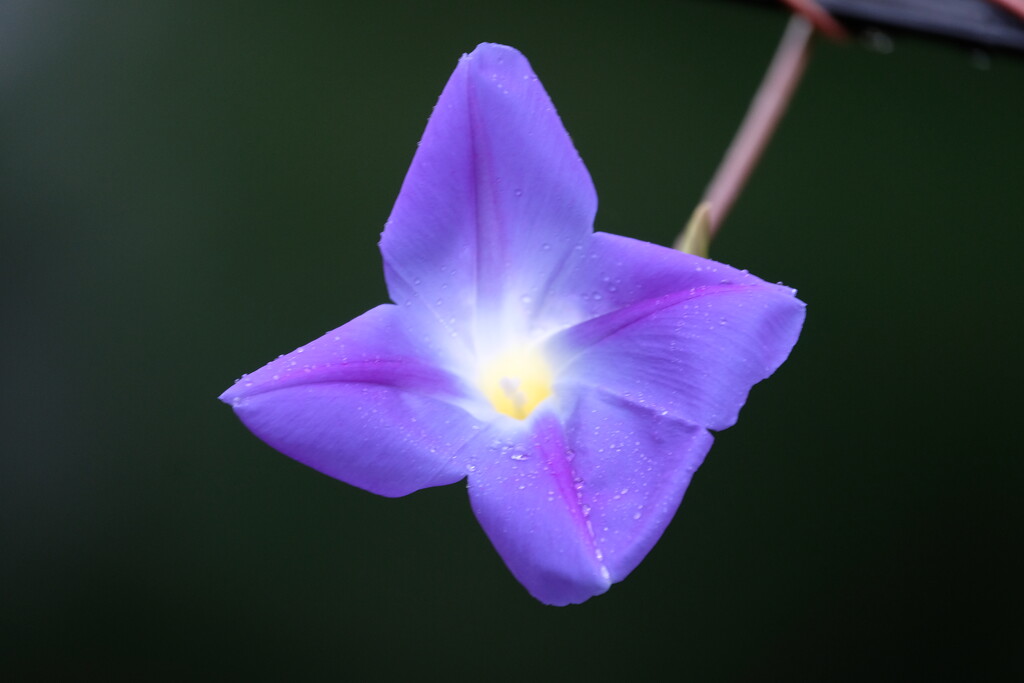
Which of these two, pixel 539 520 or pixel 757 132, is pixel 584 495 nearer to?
pixel 539 520

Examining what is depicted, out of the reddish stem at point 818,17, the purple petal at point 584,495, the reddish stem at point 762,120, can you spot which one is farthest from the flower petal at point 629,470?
the reddish stem at point 818,17

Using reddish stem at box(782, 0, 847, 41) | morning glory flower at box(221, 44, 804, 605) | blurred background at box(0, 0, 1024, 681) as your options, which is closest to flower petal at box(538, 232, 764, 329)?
morning glory flower at box(221, 44, 804, 605)

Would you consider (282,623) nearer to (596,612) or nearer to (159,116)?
(596,612)

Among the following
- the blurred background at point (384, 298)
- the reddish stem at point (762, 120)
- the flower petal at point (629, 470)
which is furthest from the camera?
the blurred background at point (384, 298)

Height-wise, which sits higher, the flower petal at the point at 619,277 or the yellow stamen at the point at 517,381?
the flower petal at the point at 619,277

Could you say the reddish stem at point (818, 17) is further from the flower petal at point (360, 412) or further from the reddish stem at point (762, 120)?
the flower petal at point (360, 412)

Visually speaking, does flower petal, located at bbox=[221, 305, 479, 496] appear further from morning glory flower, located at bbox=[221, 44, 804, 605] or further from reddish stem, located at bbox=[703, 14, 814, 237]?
reddish stem, located at bbox=[703, 14, 814, 237]
